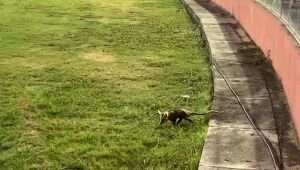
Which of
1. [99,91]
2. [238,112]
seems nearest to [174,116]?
[238,112]

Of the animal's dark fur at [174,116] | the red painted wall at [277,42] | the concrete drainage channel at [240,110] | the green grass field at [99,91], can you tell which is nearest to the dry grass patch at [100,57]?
the green grass field at [99,91]

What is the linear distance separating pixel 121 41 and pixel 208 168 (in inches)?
261

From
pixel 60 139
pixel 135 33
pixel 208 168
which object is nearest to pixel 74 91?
pixel 60 139

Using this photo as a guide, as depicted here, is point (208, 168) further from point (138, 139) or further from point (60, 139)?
point (60, 139)

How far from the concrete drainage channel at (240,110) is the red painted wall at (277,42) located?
0.21 m

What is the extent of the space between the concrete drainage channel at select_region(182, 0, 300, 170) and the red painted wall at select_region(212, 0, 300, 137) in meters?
0.21

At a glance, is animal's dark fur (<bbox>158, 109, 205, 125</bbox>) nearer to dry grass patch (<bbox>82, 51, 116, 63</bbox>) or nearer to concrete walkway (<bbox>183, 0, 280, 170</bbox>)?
concrete walkway (<bbox>183, 0, 280, 170</bbox>)

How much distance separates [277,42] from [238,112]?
5.70 feet

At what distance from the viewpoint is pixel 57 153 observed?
5758 millimetres

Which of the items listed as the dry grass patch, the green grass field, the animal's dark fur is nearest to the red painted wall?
the green grass field

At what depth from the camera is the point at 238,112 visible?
6656mm

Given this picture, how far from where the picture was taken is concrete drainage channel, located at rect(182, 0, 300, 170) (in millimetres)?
5363

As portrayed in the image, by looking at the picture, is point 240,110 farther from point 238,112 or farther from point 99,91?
point 99,91

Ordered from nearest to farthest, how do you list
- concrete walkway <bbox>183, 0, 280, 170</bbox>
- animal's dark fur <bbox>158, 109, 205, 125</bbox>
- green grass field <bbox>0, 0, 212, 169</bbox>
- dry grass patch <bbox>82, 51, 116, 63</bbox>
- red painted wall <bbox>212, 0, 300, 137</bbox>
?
concrete walkway <bbox>183, 0, 280, 170</bbox>, green grass field <bbox>0, 0, 212, 169</bbox>, red painted wall <bbox>212, 0, 300, 137</bbox>, animal's dark fur <bbox>158, 109, 205, 125</bbox>, dry grass patch <bbox>82, 51, 116, 63</bbox>
